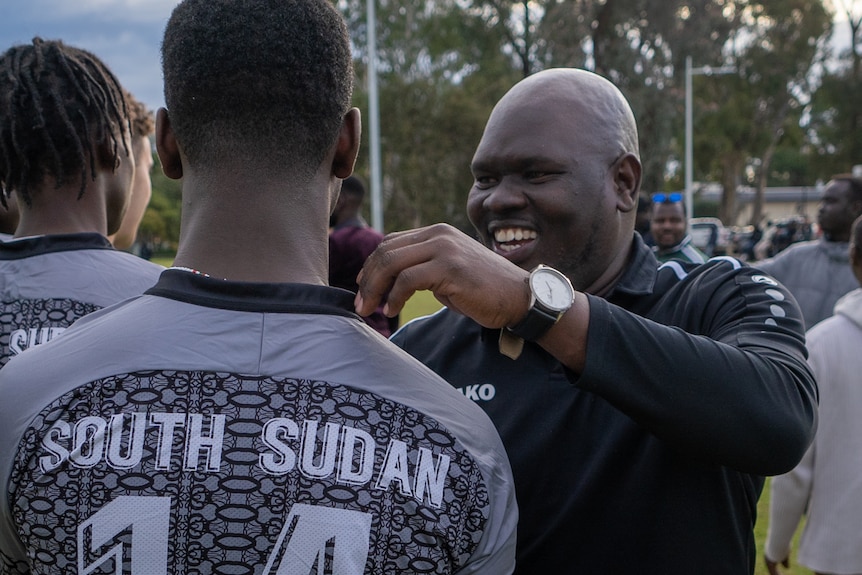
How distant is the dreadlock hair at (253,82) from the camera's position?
1496 mm

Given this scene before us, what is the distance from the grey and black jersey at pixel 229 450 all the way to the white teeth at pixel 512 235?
1.13 m

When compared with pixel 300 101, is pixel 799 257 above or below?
below

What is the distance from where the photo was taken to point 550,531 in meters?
2.16

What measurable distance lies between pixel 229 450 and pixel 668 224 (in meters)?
7.20

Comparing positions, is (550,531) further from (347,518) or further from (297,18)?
(297,18)

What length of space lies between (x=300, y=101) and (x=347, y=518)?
0.68m

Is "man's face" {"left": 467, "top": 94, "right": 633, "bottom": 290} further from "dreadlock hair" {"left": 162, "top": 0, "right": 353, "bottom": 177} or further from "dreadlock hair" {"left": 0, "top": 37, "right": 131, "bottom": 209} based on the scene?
"dreadlock hair" {"left": 0, "top": 37, "right": 131, "bottom": 209}

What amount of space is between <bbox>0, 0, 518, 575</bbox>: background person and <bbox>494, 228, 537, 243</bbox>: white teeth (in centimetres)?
104

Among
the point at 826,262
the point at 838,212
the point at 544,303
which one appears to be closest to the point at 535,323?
the point at 544,303

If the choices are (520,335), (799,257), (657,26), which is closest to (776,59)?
(657,26)

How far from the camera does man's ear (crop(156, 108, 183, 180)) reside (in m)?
1.63

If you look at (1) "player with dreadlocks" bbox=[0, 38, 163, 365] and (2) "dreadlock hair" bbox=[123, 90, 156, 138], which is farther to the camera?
(2) "dreadlock hair" bbox=[123, 90, 156, 138]

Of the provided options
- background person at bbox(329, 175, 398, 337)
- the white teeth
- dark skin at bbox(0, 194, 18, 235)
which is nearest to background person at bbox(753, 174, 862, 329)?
background person at bbox(329, 175, 398, 337)

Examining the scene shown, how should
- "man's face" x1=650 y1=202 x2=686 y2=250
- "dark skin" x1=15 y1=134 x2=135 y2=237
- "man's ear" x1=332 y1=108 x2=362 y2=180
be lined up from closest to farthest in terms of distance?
"man's ear" x1=332 y1=108 x2=362 y2=180, "dark skin" x1=15 y1=134 x2=135 y2=237, "man's face" x1=650 y1=202 x2=686 y2=250
